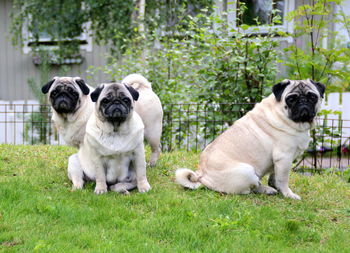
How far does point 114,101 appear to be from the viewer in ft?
14.6

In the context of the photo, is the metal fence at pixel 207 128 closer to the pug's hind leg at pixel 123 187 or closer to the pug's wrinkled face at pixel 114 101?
the pug's hind leg at pixel 123 187

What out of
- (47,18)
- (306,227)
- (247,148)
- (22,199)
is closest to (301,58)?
(247,148)

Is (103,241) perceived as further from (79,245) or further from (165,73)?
(165,73)

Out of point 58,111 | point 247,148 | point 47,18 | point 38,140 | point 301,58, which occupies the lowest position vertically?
point 38,140

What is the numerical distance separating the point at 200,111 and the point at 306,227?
442 centimetres

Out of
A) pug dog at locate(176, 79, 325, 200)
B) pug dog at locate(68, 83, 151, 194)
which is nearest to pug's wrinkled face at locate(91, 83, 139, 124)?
pug dog at locate(68, 83, 151, 194)

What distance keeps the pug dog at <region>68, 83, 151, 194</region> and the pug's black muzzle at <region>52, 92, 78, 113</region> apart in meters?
0.53

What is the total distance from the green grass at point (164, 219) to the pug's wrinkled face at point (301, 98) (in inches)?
37.6

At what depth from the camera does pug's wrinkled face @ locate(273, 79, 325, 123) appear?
4.47 metres

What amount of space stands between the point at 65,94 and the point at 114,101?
3.30 feet

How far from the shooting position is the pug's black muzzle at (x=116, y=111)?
4.41 metres

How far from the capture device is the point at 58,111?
5.26m

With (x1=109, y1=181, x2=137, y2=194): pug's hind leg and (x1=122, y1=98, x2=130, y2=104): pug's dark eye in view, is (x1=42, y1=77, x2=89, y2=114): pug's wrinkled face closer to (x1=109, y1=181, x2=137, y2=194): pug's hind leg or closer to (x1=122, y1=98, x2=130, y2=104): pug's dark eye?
(x1=122, y1=98, x2=130, y2=104): pug's dark eye

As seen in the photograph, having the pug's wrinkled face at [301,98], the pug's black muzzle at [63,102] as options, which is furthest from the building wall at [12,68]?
the pug's wrinkled face at [301,98]
